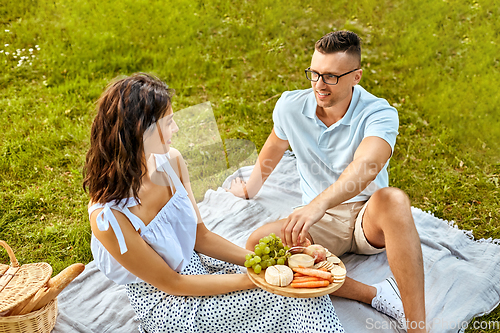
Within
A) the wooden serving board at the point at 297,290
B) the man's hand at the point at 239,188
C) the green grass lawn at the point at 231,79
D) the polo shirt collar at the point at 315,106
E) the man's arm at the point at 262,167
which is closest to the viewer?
the wooden serving board at the point at 297,290

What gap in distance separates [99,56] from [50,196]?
2663mm

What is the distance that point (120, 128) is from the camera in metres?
1.91

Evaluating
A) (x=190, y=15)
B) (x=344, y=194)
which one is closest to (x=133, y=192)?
(x=344, y=194)

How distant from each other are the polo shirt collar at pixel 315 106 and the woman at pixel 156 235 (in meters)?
0.99

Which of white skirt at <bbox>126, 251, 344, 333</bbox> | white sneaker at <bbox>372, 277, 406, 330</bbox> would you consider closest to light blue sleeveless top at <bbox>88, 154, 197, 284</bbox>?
white skirt at <bbox>126, 251, 344, 333</bbox>

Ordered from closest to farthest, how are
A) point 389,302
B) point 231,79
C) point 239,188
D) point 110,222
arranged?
point 110,222 → point 389,302 → point 239,188 → point 231,79

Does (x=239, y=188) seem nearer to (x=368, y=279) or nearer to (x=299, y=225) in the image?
(x=368, y=279)

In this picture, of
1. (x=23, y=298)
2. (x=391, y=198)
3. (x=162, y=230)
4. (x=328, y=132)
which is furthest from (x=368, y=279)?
(x=23, y=298)

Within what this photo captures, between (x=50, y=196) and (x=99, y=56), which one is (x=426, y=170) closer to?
(x=50, y=196)

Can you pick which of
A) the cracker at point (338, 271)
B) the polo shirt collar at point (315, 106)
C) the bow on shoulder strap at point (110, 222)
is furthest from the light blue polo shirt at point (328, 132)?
the bow on shoulder strap at point (110, 222)

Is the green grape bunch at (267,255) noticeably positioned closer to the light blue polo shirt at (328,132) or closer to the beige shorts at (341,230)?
the beige shorts at (341,230)

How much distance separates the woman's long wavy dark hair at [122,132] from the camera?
192 centimetres

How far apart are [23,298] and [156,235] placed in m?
0.79

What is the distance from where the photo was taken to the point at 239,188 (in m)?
3.71
